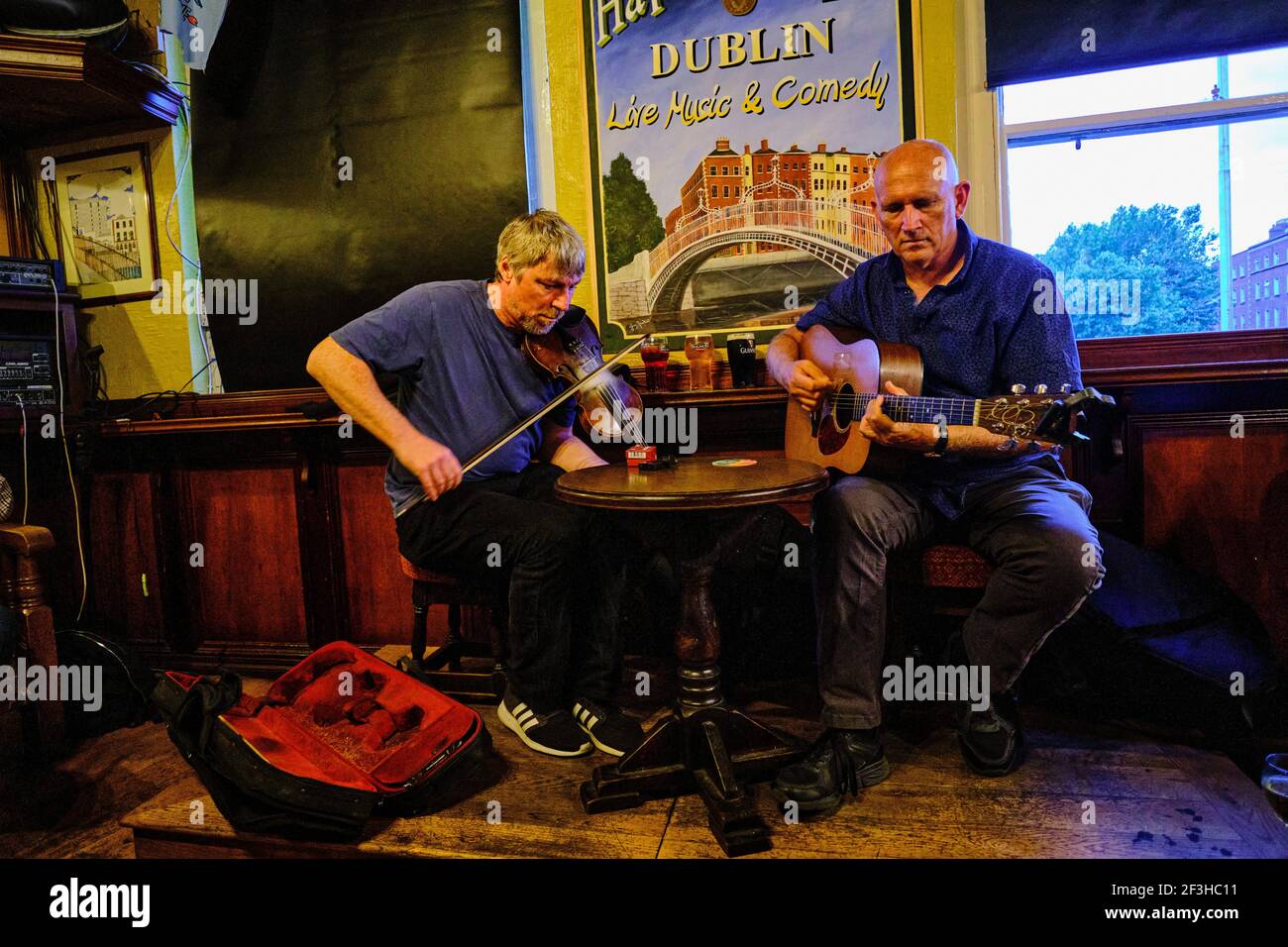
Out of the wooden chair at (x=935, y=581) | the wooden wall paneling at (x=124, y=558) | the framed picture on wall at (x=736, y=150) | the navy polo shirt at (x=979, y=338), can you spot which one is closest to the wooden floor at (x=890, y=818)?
the wooden chair at (x=935, y=581)

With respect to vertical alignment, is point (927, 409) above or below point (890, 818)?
above

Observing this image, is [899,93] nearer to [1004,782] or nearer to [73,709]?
[1004,782]

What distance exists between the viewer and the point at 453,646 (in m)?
2.78

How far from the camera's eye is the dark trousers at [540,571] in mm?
2201

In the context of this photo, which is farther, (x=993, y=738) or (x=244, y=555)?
(x=244, y=555)

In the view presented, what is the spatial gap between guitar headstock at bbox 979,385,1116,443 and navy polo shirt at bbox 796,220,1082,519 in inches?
5.0

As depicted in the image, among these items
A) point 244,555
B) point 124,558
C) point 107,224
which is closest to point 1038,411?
point 244,555

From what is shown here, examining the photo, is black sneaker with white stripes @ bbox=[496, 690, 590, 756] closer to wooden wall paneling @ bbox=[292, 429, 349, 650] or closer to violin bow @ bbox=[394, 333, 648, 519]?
violin bow @ bbox=[394, 333, 648, 519]

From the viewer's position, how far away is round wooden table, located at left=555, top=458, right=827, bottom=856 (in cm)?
180

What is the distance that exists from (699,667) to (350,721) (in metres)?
0.95

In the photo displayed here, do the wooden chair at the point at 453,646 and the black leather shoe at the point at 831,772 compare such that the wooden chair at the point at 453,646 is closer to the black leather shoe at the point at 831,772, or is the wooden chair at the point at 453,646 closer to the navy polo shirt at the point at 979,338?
the black leather shoe at the point at 831,772

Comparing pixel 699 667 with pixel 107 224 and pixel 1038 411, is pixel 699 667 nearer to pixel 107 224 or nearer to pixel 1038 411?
pixel 1038 411

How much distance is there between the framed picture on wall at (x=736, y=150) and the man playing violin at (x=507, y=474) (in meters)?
0.86

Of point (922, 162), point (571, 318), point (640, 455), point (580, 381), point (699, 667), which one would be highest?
point (922, 162)
